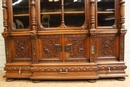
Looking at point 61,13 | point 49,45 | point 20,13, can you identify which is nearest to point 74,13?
point 61,13

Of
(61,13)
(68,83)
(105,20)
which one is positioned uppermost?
(61,13)

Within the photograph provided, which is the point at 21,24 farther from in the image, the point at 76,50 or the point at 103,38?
the point at 103,38

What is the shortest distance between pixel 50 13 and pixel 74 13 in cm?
38

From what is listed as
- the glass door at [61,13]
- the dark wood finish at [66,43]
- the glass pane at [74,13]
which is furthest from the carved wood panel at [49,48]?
the glass pane at [74,13]

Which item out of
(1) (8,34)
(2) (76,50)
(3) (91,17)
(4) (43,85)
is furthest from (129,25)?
(1) (8,34)

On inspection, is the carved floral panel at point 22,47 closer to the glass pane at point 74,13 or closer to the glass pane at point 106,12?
the glass pane at point 74,13

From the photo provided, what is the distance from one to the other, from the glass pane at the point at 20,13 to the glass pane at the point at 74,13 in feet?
2.10

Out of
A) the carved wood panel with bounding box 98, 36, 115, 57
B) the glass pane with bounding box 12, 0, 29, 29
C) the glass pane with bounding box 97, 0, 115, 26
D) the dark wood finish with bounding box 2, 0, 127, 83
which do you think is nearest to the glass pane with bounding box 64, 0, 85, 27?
the dark wood finish with bounding box 2, 0, 127, 83

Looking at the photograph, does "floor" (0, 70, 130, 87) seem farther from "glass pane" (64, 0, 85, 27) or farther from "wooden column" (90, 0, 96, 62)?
"glass pane" (64, 0, 85, 27)

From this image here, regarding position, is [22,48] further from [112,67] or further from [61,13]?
[112,67]

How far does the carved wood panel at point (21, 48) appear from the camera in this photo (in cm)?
196

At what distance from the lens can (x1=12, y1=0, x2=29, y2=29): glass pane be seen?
1989 millimetres

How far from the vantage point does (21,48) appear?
198 centimetres

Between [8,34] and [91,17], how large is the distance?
1.29 meters
